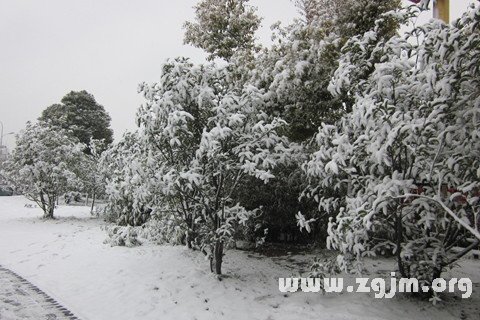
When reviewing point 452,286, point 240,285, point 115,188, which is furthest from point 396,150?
point 115,188

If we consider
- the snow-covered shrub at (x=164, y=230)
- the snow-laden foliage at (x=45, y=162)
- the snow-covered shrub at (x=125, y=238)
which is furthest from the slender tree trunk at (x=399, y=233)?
the snow-laden foliage at (x=45, y=162)

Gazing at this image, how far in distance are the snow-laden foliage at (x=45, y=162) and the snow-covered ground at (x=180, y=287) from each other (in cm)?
476

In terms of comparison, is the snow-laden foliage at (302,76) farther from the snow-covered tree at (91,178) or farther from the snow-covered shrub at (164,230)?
the snow-covered tree at (91,178)

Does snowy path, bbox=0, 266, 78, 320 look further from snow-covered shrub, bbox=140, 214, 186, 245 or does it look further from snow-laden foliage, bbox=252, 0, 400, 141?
snow-laden foliage, bbox=252, 0, 400, 141

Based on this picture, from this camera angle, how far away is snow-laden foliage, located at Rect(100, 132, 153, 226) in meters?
6.23

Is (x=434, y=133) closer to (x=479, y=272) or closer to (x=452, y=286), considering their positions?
(x=452, y=286)

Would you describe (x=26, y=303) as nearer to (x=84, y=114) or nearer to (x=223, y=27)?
(x=223, y=27)

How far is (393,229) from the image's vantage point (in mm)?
5207

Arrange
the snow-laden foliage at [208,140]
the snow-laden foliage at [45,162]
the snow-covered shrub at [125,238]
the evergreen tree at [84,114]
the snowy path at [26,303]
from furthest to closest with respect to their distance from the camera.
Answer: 1. the evergreen tree at [84,114]
2. the snow-laden foliage at [45,162]
3. the snow-covered shrub at [125,238]
4. the snow-laden foliage at [208,140]
5. the snowy path at [26,303]

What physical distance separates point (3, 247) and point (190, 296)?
6.09 meters

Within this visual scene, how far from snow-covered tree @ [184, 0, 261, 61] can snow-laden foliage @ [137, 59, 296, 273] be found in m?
8.23

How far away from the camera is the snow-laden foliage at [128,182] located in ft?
20.4

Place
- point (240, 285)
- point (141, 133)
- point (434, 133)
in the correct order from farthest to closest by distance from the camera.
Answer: point (141, 133) < point (240, 285) < point (434, 133)

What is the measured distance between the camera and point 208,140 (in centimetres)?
520
